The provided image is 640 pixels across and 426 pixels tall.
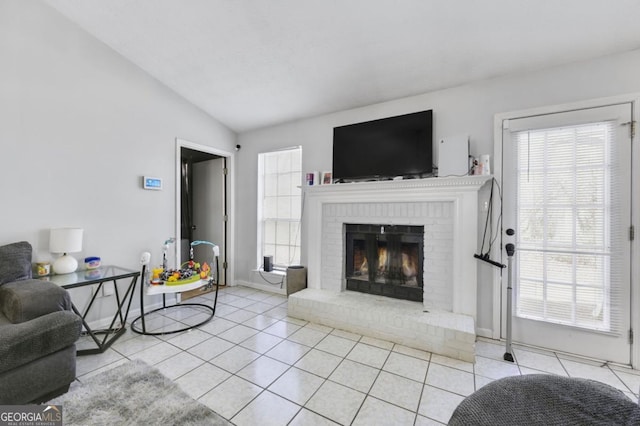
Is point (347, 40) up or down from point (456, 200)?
up

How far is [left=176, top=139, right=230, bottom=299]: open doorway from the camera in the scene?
437 cm

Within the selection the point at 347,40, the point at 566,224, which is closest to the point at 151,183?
the point at 347,40

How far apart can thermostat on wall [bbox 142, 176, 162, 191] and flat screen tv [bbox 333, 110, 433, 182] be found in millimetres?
2181

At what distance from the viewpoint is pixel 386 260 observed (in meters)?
3.12

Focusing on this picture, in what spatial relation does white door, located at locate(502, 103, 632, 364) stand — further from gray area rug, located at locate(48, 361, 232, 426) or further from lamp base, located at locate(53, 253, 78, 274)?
lamp base, located at locate(53, 253, 78, 274)

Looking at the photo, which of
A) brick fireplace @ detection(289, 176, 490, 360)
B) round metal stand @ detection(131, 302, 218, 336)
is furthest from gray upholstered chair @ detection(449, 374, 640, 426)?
round metal stand @ detection(131, 302, 218, 336)

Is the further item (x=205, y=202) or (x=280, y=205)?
(x=205, y=202)

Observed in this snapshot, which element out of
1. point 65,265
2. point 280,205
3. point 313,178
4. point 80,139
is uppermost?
point 80,139

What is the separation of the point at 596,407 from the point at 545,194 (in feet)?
6.50

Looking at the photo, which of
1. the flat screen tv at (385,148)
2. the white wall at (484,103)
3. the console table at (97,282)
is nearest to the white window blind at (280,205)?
the white wall at (484,103)

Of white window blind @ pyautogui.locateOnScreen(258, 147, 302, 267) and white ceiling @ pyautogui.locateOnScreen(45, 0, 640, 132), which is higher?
white ceiling @ pyautogui.locateOnScreen(45, 0, 640, 132)

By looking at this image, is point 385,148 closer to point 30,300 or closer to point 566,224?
point 566,224

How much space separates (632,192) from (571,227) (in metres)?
0.46

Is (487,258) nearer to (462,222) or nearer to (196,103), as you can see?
(462,222)
